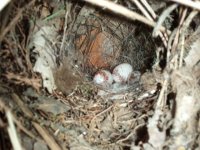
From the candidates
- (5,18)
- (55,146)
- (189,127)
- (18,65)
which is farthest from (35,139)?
(189,127)

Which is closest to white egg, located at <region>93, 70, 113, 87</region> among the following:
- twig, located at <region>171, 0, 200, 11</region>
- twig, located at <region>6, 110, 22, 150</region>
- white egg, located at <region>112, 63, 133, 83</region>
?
white egg, located at <region>112, 63, 133, 83</region>

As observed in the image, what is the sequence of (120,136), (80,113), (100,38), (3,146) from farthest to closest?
(100,38), (80,113), (120,136), (3,146)

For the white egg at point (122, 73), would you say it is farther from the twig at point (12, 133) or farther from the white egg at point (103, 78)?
the twig at point (12, 133)

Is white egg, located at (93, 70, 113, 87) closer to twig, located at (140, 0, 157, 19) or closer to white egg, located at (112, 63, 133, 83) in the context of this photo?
white egg, located at (112, 63, 133, 83)

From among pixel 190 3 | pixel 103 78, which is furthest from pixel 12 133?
pixel 103 78

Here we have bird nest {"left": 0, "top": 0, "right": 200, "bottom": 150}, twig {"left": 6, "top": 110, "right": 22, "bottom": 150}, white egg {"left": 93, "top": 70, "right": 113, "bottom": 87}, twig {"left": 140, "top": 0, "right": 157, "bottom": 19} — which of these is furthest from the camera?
white egg {"left": 93, "top": 70, "right": 113, "bottom": 87}

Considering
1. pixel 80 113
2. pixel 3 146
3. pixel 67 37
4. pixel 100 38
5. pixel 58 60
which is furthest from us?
pixel 100 38

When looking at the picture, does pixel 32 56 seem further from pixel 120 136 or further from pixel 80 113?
pixel 120 136

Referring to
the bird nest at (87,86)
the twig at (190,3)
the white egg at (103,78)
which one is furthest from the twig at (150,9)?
the white egg at (103,78)
